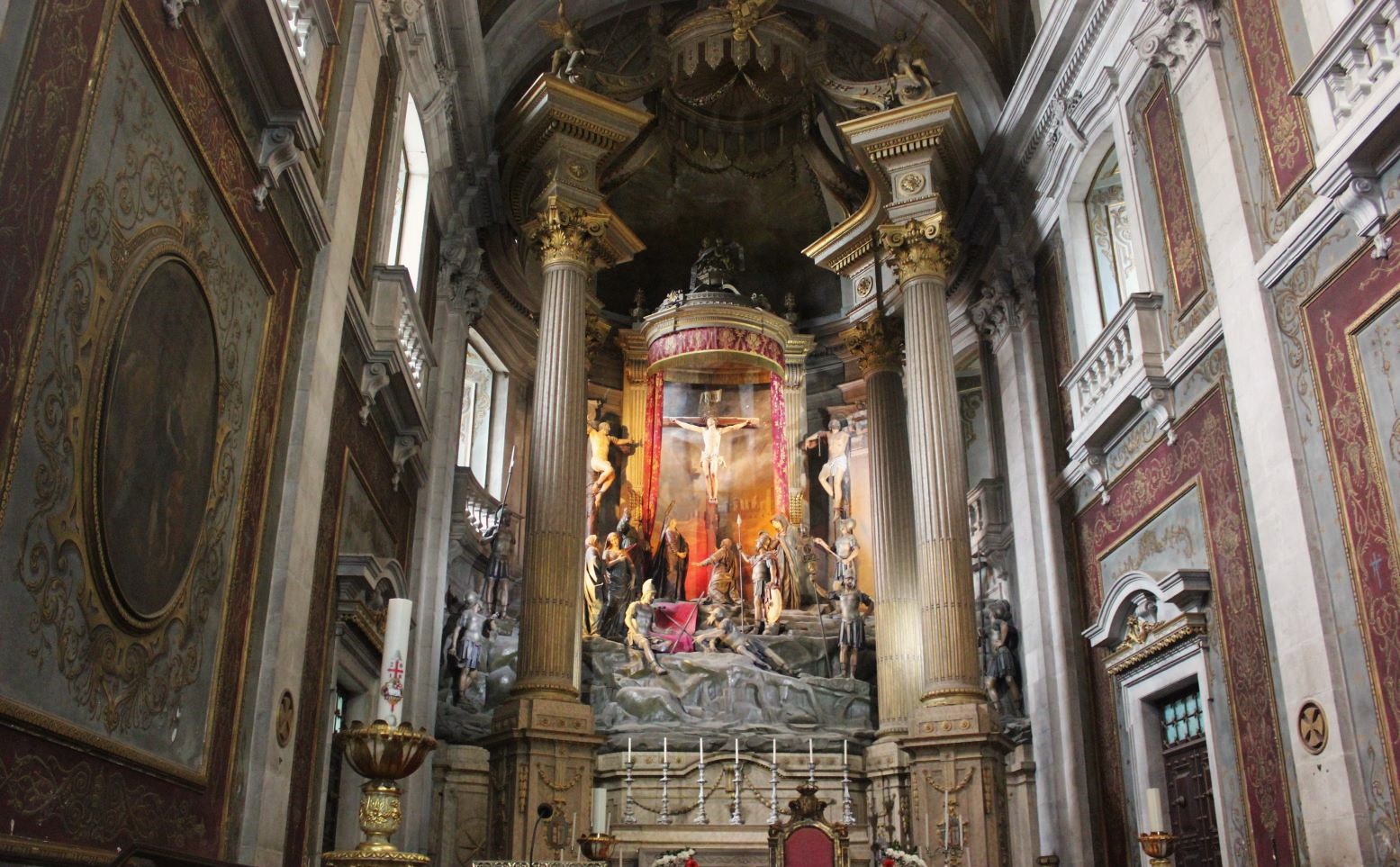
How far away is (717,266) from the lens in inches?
710

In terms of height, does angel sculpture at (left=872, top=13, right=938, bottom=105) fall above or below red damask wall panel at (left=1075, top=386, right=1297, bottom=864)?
above

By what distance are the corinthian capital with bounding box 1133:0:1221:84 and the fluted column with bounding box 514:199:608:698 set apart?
6193 mm

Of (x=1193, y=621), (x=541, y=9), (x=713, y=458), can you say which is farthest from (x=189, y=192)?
(x=713, y=458)

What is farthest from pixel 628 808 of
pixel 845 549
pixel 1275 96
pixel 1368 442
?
pixel 1275 96

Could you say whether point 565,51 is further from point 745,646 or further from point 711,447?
point 745,646

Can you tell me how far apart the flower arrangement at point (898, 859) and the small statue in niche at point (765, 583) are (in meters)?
6.29

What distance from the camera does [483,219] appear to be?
48.4ft

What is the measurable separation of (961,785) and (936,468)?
3.33m

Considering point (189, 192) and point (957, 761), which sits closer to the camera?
point (189, 192)

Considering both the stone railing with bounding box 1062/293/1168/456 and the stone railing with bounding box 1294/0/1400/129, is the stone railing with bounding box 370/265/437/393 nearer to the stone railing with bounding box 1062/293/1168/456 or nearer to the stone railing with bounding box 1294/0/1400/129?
the stone railing with bounding box 1062/293/1168/456

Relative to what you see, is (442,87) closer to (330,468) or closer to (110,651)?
(330,468)

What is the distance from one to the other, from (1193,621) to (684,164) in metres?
11.5

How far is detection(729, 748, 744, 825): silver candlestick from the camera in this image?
12.3 m

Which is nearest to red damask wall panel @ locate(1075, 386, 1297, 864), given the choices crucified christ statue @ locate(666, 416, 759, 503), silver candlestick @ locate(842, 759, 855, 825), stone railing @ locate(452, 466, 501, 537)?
silver candlestick @ locate(842, 759, 855, 825)
